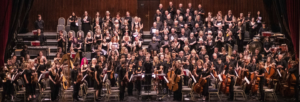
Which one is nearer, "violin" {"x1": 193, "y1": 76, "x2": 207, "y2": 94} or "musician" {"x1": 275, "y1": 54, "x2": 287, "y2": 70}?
"violin" {"x1": 193, "y1": 76, "x2": 207, "y2": 94}

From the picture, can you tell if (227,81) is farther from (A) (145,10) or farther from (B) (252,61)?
(A) (145,10)

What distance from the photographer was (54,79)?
7.86m

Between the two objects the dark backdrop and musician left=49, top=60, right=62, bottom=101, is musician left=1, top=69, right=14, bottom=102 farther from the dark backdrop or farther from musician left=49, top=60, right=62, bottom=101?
the dark backdrop

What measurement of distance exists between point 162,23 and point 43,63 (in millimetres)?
3922

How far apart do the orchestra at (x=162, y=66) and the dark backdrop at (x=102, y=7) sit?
2218mm

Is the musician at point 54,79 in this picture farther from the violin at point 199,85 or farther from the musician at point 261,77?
the musician at point 261,77

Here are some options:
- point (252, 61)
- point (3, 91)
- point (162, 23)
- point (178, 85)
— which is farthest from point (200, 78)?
point (3, 91)

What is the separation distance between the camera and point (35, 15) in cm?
1203

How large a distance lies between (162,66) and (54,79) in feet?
8.14

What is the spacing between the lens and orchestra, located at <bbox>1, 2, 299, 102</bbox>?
783cm

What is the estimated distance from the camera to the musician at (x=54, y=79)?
785cm

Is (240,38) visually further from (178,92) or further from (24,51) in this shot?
(24,51)

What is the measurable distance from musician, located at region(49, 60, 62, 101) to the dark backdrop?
4487mm

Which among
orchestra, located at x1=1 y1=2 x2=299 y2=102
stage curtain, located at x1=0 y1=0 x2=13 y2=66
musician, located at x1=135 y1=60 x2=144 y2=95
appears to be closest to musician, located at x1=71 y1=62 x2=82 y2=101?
orchestra, located at x1=1 y1=2 x2=299 y2=102
